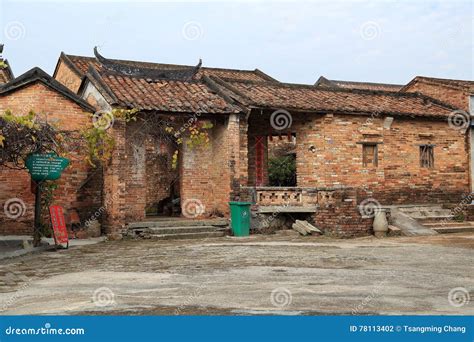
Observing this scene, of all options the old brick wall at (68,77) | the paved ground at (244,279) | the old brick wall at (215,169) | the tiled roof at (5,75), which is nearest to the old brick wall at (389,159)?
the old brick wall at (215,169)

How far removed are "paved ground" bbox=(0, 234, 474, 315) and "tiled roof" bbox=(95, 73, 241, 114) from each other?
408cm

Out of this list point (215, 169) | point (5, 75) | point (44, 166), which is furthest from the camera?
point (5, 75)

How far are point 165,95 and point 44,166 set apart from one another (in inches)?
197

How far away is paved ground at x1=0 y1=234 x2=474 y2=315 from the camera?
18.0 feet

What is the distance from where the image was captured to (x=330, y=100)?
17.5 meters

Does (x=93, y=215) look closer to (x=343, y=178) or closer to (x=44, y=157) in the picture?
(x=44, y=157)

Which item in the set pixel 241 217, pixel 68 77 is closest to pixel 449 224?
pixel 241 217

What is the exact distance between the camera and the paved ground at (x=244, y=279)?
5480 millimetres

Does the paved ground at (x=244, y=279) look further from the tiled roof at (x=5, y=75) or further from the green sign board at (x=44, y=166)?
the tiled roof at (x=5, y=75)

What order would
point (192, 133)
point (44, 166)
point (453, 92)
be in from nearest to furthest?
point (44, 166) → point (192, 133) → point (453, 92)

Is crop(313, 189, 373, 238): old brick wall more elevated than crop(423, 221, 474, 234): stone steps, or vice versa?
crop(313, 189, 373, 238): old brick wall

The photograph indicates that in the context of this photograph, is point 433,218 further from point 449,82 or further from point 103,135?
point 103,135

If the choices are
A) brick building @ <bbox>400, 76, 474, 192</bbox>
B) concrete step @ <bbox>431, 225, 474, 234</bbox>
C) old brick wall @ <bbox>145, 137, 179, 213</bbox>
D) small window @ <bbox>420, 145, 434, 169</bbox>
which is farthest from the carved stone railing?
brick building @ <bbox>400, 76, 474, 192</bbox>

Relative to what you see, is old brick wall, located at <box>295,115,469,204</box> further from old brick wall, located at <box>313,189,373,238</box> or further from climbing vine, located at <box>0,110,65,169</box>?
climbing vine, located at <box>0,110,65,169</box>
